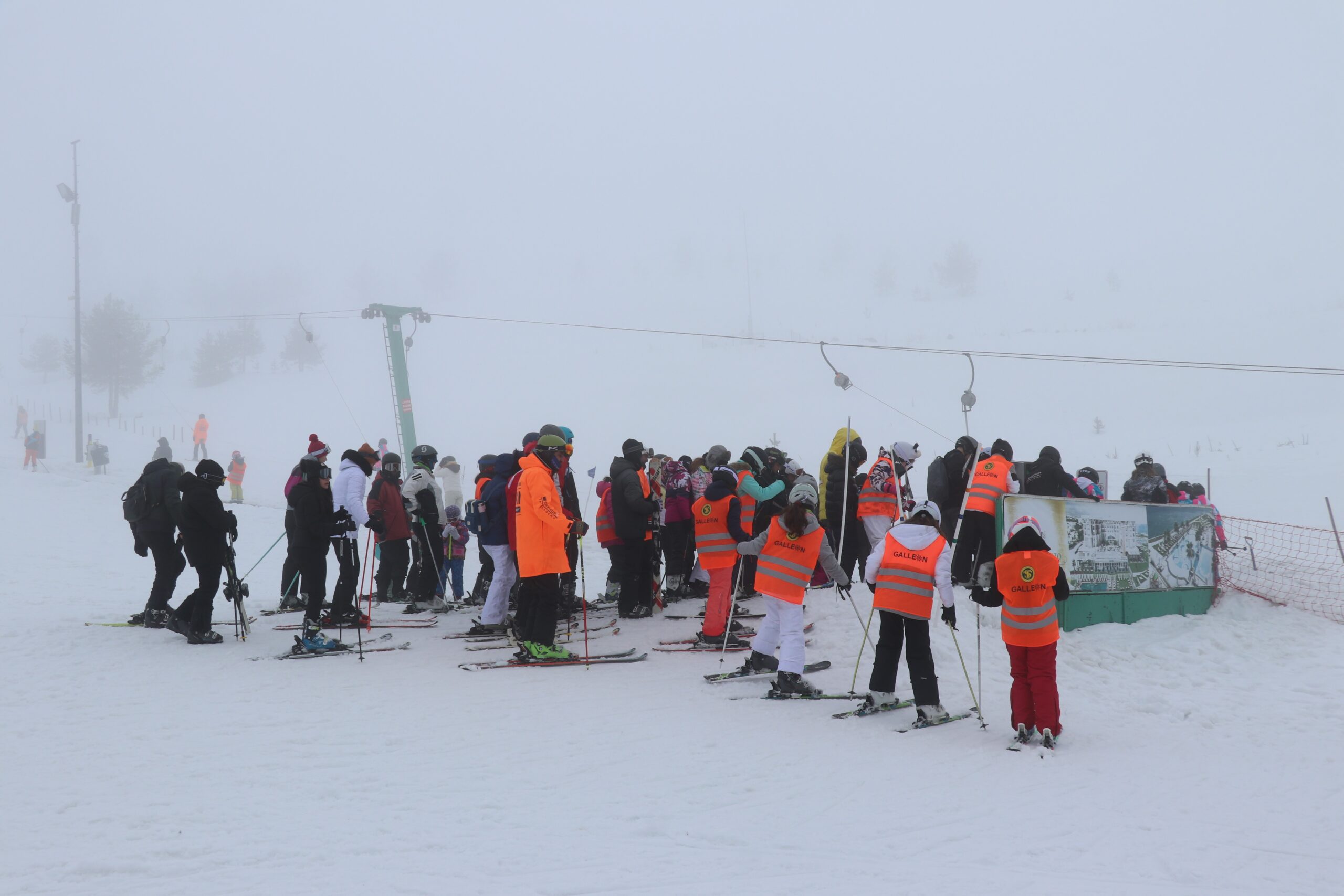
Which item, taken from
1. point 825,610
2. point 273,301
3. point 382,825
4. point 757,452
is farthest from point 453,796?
point 273,301

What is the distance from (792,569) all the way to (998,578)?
59.2 inches

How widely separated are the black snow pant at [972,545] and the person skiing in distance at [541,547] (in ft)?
14.5

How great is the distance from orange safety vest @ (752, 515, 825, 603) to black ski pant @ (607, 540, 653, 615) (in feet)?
10.1

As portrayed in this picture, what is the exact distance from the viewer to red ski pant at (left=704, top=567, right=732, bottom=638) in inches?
339

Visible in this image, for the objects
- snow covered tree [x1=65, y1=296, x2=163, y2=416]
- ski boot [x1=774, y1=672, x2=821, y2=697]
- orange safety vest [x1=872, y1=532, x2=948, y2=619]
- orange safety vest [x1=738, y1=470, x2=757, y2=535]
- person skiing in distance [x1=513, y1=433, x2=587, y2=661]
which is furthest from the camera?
snow covered tree [x1=65, y1=296, x2=163, y2=416]

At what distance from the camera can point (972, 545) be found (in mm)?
10000

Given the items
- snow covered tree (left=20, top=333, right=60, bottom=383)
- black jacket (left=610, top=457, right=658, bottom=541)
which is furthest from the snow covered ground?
snow covered tree (left=20, top=333, right=60, bottom=383)

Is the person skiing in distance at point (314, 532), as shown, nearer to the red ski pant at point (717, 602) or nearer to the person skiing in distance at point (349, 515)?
the person skiing in distance at point (349, 515)

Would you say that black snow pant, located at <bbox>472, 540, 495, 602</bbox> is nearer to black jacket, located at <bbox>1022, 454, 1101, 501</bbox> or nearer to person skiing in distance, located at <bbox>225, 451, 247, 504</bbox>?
black jacket, located at <bbox>1022, 454, 1101, 501</bbox>

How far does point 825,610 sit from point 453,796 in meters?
5.97

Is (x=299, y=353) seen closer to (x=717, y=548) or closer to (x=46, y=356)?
(x=46, y=356)

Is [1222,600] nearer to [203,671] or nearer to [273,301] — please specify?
[203,671]

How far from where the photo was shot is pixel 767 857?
4039mm

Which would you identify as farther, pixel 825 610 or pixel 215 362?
pixel 215 362
